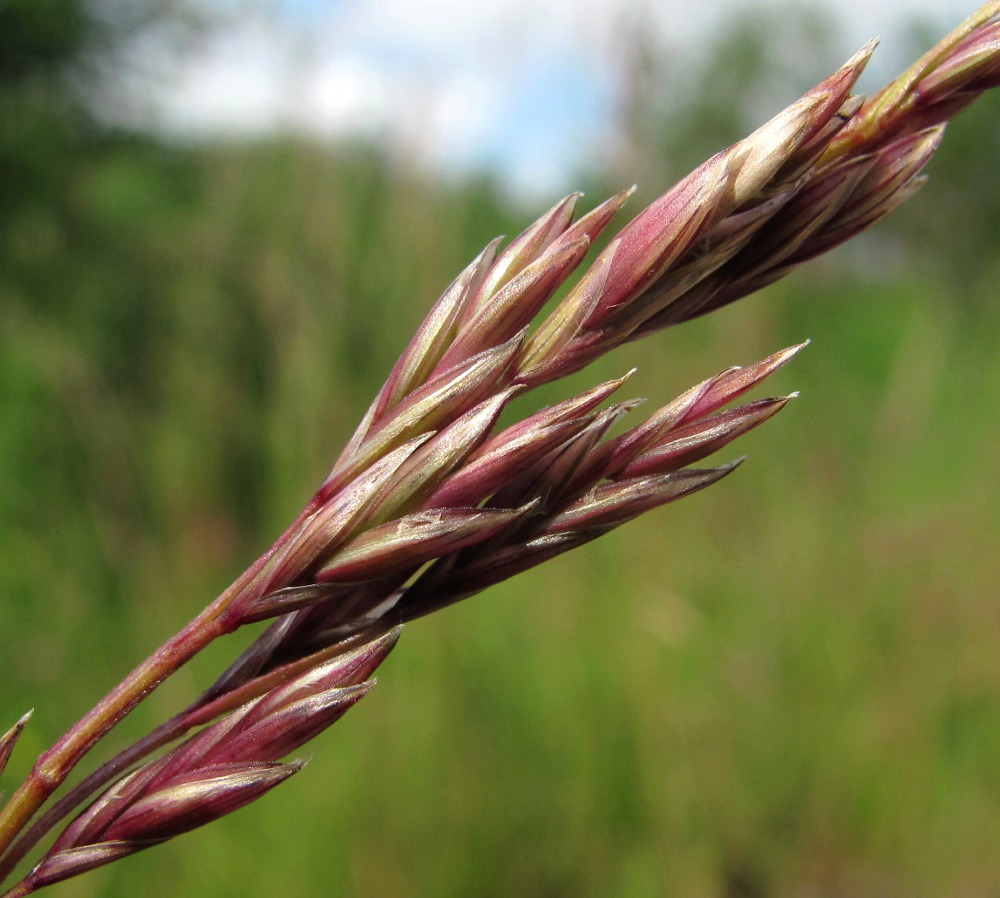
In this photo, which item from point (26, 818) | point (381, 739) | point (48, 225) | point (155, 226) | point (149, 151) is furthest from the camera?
point (149, 151)

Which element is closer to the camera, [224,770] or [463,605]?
[224,770]

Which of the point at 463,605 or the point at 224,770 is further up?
the point at 463,605

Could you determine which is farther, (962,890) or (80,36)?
(80,36)

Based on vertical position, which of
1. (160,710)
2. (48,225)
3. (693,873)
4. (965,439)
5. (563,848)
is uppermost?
(48,225)

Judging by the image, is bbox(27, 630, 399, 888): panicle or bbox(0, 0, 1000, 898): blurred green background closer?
bbox(27, 630, 399, 888): panicle

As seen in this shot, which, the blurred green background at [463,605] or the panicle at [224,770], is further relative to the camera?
the blurred green background at [463,605]

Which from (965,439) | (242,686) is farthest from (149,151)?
(242,686)

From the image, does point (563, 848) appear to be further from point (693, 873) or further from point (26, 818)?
point (26, 818)

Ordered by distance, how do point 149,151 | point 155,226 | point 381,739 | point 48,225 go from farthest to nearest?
1. point 149,151
2. point 155,226
3. point 48,225
4. point 381,739
